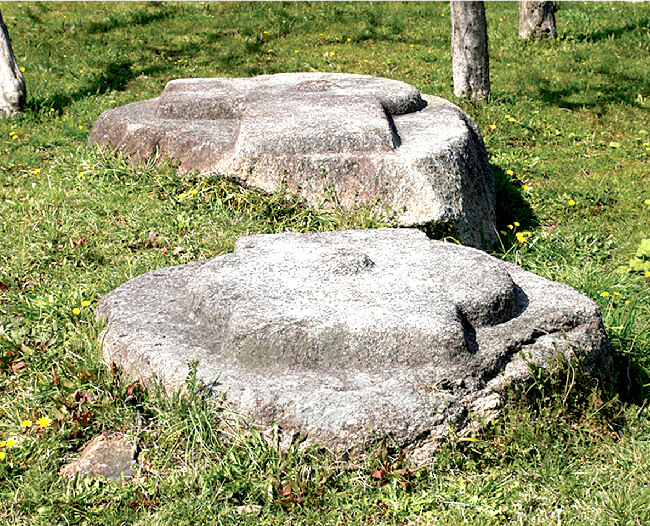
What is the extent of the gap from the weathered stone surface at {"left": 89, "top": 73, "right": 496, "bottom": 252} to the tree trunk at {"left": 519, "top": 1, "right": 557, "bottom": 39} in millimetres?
4305

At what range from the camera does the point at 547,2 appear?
29.5 feet

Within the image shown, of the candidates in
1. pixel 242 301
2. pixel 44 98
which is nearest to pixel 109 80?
pixel 44 98

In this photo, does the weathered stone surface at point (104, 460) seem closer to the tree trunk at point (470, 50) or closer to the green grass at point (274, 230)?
the green grass at point (274, 230)

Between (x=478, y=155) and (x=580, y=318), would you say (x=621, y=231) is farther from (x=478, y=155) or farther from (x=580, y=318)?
(x=580, y=318)

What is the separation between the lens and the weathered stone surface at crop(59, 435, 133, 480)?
277cm

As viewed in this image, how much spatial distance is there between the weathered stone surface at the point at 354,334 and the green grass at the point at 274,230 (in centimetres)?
13

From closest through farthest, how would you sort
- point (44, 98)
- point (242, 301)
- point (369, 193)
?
1. point (242, 301)
2. point (369, 193)
3. point (44, 98)

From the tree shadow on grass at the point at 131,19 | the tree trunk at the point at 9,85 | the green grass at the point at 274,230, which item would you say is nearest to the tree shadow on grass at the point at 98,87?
the green grass at the point at 274,230

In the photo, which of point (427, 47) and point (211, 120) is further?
point (427, 47)

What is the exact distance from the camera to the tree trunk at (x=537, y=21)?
9.15 metres

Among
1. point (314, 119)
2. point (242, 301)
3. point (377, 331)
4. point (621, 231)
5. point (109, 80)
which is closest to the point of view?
point (377, 331)

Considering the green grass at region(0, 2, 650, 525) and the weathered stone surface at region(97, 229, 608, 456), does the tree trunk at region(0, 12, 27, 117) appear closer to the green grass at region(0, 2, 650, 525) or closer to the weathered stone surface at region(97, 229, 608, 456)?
the green grass at region(0, 2, 650, 525)

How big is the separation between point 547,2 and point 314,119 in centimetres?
567

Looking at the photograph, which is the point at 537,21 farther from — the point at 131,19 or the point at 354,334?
the point at 354,334
